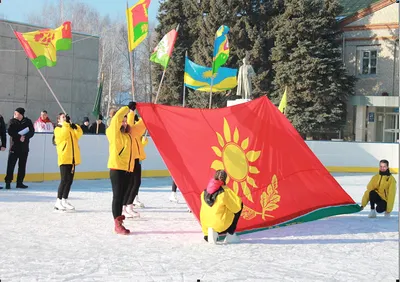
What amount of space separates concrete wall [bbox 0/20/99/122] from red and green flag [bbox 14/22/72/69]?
10.8 metres

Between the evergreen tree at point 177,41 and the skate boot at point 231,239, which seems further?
the evergreen tree at point 177,41

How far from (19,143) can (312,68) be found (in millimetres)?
23570

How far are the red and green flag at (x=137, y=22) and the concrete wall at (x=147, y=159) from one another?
226 inches

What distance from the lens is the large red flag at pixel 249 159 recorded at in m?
7.61

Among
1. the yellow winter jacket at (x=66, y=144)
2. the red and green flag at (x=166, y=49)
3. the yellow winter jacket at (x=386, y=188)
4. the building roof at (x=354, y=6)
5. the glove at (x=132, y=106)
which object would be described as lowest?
the yellow winter jacket at (x=386, y=188)

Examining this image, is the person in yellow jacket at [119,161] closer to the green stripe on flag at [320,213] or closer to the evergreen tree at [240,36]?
the green stripe on flag at [320,213]

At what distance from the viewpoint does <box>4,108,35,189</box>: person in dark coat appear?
1233 cm

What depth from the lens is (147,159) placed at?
1675cm

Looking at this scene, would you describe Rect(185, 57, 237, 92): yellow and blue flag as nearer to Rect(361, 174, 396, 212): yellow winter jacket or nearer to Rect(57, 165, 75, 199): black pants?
Rect(361, 174, 396, 212): yellow winter jacket

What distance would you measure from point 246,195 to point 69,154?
294 centimetres

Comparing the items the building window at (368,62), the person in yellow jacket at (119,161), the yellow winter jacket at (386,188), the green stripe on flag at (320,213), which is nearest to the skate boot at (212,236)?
the green stripe on flag at (320,213)

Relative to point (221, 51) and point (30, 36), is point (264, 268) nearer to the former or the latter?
point (30, 36)

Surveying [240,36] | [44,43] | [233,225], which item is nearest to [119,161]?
[233,225]

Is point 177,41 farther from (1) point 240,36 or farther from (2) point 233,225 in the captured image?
(2) point 233,225
